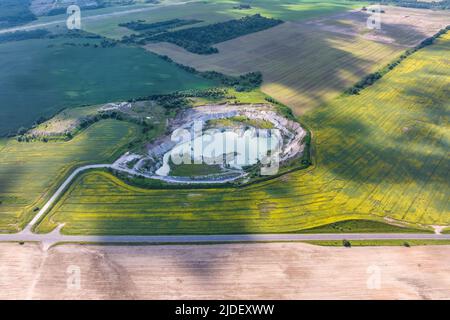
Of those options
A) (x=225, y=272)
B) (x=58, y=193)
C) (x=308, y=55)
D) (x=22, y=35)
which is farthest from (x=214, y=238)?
(x=22, y=35)

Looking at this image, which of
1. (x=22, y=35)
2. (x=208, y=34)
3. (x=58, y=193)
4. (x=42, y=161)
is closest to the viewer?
(x=58, y=193)

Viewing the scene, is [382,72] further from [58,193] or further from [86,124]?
[58,193]

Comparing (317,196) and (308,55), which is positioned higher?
(308,55)

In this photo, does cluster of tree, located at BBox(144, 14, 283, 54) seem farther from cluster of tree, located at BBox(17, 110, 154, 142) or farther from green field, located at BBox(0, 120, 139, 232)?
green field, located at BBox(0, 120, 139, 232)

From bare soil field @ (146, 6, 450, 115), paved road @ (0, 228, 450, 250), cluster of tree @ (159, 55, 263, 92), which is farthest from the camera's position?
cluster of tree @ (159, 55, 263, 92)

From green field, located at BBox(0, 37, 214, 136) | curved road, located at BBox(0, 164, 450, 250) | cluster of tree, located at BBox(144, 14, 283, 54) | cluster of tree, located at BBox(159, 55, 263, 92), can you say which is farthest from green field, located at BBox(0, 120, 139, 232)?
cluster of tree, located at BBox(144, 14, 283, 54)

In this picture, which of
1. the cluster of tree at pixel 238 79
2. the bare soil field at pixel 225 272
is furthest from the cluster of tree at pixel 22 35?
the bare soil field at pixel 225 272
